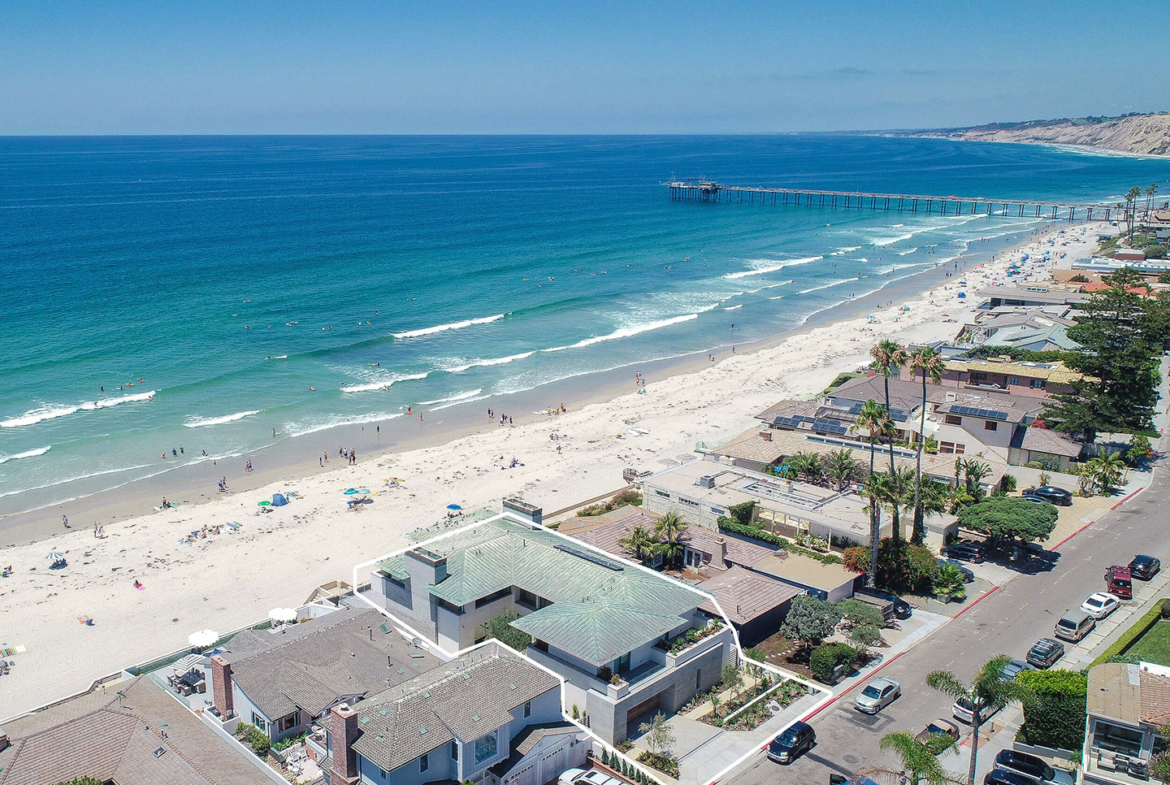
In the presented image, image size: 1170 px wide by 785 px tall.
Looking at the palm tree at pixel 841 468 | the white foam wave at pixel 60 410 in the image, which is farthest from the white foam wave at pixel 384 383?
the palm tree at pixel 841 468

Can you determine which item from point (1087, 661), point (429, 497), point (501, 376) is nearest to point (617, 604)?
point (1087, 661)

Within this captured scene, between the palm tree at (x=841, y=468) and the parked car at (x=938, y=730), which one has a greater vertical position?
the palm tree at (x=841, y=468)

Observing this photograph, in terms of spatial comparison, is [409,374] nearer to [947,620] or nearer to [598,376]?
[598,376]

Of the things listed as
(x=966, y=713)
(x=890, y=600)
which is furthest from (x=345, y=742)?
(x=890, y=600)

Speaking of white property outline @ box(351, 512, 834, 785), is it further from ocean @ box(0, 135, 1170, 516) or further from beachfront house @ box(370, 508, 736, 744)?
ocean @ box(0, 135, 1170, 516)

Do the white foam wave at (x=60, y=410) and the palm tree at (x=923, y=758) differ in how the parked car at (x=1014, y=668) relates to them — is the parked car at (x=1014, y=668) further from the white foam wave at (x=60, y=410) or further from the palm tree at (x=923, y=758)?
the white foam wave at (x=60, y=410)

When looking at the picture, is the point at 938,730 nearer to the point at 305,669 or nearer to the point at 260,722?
the point at 305,669

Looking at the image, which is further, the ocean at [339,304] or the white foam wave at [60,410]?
the ocean at [339,304]

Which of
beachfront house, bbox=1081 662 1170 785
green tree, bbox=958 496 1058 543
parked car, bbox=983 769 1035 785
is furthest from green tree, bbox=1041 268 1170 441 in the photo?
parked car, bbox=983 769 1035 785
